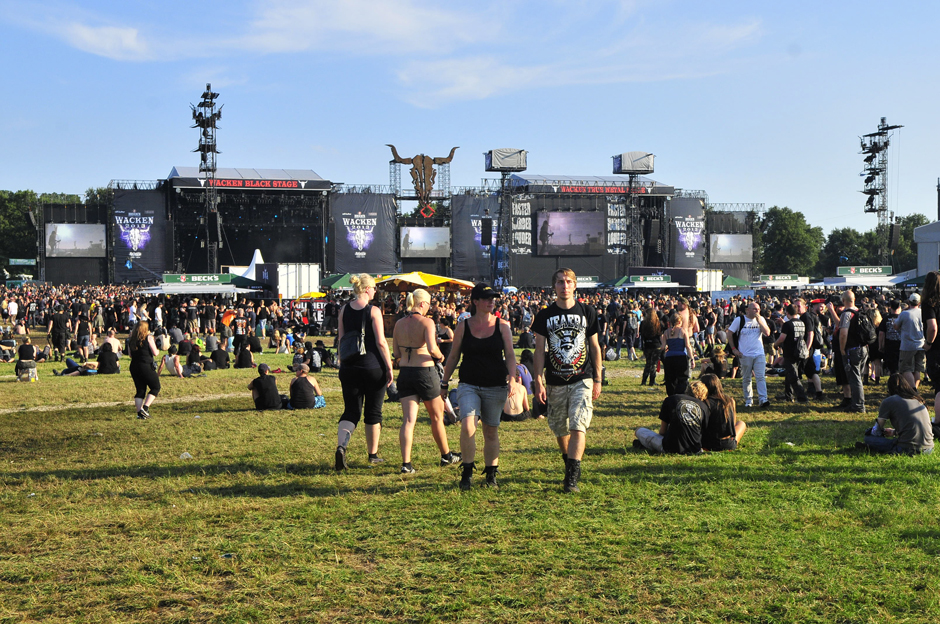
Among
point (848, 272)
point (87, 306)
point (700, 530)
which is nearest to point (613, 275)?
point (848, 272)

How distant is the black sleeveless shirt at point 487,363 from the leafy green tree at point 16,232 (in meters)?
97.1

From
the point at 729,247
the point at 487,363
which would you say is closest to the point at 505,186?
the point at 729,247

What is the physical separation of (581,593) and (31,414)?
34.0ft

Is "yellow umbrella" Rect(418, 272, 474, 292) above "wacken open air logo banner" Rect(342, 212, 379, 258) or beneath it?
beneath

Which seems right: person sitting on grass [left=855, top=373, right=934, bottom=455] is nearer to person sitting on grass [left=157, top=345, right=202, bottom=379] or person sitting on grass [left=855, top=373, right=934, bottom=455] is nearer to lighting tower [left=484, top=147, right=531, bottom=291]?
person sitting on grass [left=157, top=345, right=202, bottom=379]

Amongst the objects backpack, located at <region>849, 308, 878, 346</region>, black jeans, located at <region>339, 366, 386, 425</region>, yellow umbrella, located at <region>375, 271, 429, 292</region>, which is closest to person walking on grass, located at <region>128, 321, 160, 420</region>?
black jeans, located at <region>339, 366, 386, 425</region>

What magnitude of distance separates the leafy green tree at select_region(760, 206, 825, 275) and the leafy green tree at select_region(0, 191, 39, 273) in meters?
86.7

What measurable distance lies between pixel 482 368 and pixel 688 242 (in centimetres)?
6431

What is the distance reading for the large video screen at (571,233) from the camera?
62.2 metres

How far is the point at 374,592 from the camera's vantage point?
3971 millimetres

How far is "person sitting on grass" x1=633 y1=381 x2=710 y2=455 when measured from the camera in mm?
7406

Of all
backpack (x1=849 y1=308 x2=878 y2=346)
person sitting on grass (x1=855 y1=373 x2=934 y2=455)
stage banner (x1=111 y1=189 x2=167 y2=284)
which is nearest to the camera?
person sitting on grass (x1=855 y1=373 x2=934 y2=455)

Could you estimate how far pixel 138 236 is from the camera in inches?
2265

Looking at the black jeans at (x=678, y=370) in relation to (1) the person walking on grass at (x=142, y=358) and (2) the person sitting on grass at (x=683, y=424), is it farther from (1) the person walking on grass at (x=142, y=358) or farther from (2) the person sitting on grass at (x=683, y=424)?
(1) the person walking on grass at (x=142, y=358)
